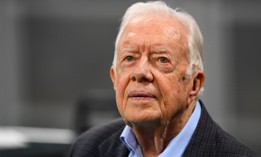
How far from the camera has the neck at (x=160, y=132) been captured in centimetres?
344

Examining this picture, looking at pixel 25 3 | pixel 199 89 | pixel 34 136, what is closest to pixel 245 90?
pixel 25 3

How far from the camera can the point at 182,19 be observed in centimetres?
340

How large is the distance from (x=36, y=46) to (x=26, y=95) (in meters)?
0.70

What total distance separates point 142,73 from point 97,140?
2.09 feet

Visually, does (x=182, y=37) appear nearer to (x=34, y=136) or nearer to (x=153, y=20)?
(x=153, y=20)

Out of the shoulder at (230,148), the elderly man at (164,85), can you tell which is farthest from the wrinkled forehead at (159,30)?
the shoulder at (230,148)

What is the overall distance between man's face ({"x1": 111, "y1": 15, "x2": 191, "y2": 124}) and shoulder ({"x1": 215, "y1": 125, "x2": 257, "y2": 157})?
21 cm

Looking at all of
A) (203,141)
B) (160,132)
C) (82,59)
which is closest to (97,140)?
(160,132)

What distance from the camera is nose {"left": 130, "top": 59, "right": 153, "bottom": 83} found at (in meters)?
3.33

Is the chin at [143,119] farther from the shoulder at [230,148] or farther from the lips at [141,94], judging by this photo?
the shoulder at [230,148]

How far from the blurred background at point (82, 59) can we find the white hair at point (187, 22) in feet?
22.2

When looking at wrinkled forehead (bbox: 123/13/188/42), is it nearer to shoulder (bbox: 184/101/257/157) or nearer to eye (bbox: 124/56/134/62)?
eye (bbox: 124/56/134/62)

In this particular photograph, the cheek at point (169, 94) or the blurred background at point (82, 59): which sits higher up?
the cheek at point (169, 94)

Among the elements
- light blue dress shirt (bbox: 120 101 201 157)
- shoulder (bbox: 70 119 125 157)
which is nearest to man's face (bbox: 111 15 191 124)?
light blue dress shirt (bbox: 120 101 201 157)
